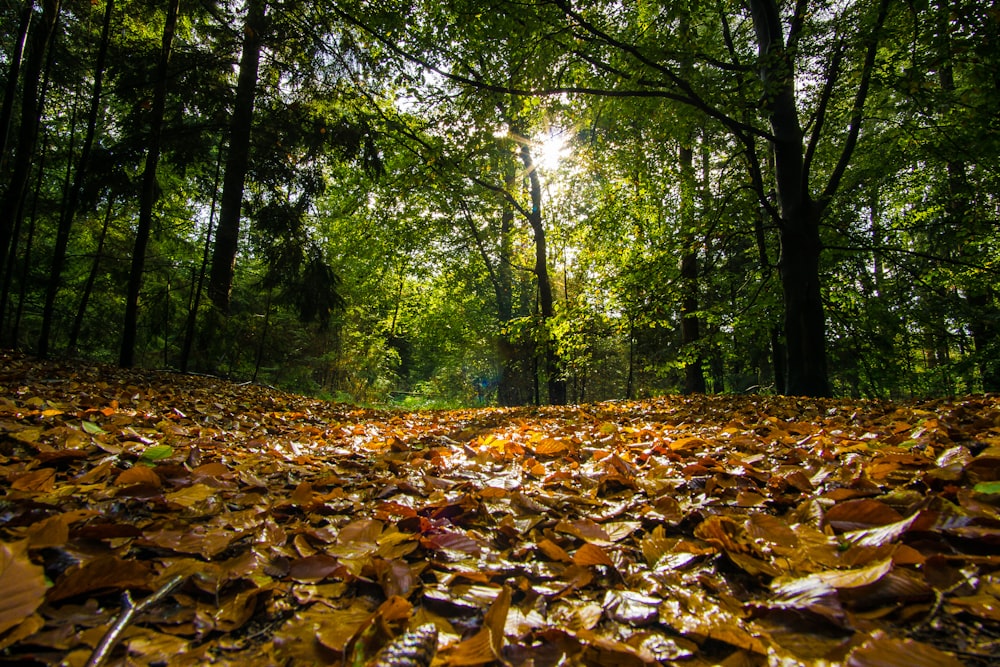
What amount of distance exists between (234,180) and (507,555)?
8.26m

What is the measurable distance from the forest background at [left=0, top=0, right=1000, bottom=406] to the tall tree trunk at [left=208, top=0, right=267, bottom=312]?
5cm

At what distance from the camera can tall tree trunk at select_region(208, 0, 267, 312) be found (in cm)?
704

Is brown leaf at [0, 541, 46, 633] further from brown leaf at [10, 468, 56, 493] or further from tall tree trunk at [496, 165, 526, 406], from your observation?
tall tree trunk at [496, 165, 526, 406]

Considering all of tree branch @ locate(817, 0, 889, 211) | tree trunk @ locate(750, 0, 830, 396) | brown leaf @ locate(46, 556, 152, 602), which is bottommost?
brown leaf @ locate(46, 556, 152, 602)

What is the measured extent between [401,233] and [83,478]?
9585mm

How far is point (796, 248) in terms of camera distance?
5.07m

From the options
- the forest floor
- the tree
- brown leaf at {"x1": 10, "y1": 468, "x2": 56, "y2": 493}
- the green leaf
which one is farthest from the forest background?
brown leaf at {"x1": 10, "y1": 468, "x2": 56, "y2": 493}

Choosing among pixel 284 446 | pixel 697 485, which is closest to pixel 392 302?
pixel 284 446

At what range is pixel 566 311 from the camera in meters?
Answer: 6.64

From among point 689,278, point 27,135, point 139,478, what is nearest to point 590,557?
point 139,478

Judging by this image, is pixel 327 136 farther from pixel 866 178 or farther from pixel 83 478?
pixel 866 178

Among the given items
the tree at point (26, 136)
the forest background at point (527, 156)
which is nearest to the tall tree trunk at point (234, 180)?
the forest background at point (527, 156)

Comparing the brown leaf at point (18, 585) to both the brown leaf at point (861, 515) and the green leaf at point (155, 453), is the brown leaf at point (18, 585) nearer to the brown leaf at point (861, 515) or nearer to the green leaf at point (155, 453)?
the green leaf at point (155, 453)

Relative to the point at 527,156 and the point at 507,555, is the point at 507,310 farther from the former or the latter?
the point at 507,555
